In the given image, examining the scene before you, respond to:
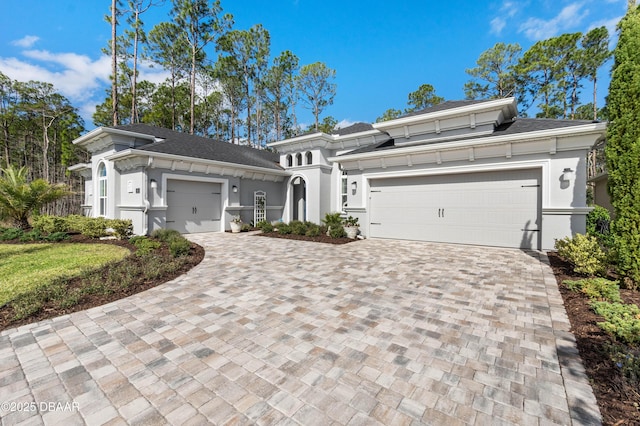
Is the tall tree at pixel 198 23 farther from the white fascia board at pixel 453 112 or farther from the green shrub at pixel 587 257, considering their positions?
the green shrub at pixel 587 257

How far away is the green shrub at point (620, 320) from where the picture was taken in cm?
259

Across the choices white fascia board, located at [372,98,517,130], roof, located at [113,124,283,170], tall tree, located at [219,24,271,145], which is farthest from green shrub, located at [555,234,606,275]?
tall tree, located at [219,24,271,145]

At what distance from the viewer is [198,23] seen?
18.3 metres

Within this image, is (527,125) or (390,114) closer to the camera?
(527,125)

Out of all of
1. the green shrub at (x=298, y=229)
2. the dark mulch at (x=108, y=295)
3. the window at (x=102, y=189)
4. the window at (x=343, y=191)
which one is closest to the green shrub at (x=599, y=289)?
the dark mulch at (x=108, y=295)

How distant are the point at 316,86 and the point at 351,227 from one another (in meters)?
17.4

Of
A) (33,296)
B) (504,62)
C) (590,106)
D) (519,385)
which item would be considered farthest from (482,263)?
(590,106)

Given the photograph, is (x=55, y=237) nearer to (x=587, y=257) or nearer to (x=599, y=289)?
(x=599, y=289)

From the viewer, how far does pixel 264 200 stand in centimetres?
1400

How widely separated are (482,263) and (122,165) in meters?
13.1

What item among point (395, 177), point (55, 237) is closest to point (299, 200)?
point (395, 177)

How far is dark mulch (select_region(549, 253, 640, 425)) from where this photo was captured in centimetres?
178

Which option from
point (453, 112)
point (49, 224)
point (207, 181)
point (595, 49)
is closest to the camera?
point (453, 112)

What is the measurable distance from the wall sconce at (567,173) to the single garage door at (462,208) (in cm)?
55
